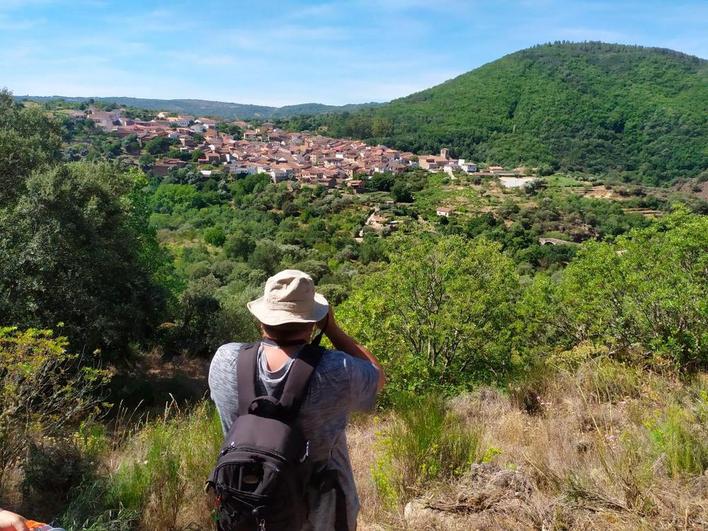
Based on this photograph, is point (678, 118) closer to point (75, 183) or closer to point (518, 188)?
point (518, 188)

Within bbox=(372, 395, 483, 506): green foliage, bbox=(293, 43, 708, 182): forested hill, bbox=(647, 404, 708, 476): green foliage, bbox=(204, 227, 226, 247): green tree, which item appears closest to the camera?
bbox=(647, 404, 708, 476): green foliage

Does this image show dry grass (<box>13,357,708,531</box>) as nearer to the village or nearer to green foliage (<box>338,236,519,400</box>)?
green foliage (<box>338,236,519,400</box>)

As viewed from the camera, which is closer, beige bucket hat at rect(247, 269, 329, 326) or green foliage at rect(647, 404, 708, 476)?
beige bucket hat at rect(247, 269, 329, 326)

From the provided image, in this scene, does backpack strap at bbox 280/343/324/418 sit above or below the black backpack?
above

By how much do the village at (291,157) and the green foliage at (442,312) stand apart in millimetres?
57405

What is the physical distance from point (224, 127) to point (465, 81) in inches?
2461

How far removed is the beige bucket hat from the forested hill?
277ft

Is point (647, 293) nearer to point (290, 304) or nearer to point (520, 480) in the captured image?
point (520, 480)

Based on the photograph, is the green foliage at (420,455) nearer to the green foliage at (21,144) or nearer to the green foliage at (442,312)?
the green foliage at (442,312)

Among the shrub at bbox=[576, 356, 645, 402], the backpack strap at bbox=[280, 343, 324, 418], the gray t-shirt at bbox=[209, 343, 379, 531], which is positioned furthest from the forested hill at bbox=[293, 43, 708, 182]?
the backpack strap at bbox=[280, 343, 324, 418]

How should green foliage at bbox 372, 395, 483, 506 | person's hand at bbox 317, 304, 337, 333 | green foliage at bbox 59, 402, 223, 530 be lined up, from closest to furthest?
person's hand at bbox 317, 304, 337, 333, green foliage at bbox 59, 402, 223, 530, green foliage at bbox 372, 395, 483, 506

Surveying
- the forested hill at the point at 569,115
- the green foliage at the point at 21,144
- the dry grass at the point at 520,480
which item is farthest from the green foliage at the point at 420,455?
the forested hill at the point at 569,115

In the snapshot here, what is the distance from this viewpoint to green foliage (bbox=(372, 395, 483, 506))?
250cm

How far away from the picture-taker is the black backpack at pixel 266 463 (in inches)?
54.5
